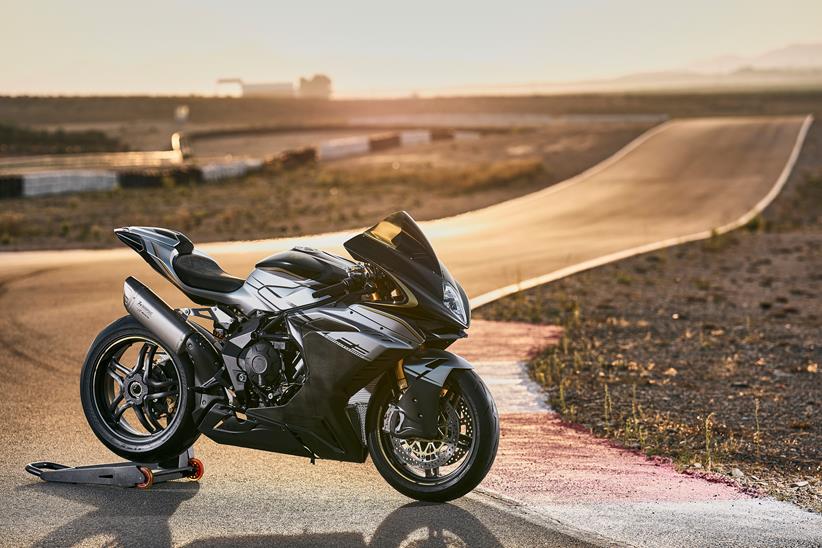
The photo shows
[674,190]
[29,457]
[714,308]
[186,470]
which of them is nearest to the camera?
[186,470]

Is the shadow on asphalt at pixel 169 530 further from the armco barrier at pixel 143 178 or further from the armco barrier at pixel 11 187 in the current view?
the armco barrier at pixel 143 178

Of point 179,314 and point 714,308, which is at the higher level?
point 179,314

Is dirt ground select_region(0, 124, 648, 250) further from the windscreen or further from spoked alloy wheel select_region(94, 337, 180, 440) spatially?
the windscreen

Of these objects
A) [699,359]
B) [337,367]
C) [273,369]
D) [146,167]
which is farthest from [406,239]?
[146,167]

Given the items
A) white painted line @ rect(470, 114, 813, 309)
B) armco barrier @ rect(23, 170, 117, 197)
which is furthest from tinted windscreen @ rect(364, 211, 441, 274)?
armco barrier @ rect(23, 170, 117, 197)

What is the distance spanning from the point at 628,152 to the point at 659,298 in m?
30.4

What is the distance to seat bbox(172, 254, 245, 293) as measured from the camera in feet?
22.6

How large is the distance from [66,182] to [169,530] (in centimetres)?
2961

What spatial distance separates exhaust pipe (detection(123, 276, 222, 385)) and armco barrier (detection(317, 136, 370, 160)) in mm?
40916

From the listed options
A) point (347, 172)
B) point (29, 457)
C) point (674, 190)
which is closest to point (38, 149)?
point (347, 172)

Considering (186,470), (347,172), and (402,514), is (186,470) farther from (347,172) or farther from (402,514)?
(347,172)

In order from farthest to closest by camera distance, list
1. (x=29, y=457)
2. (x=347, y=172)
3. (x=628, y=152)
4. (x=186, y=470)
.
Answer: (x=628, y=152) → (x=347, y=172) → (x=29, y=457) → (x=186, y=470)

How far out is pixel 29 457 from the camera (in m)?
7.59

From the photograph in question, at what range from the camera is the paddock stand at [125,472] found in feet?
22.8
